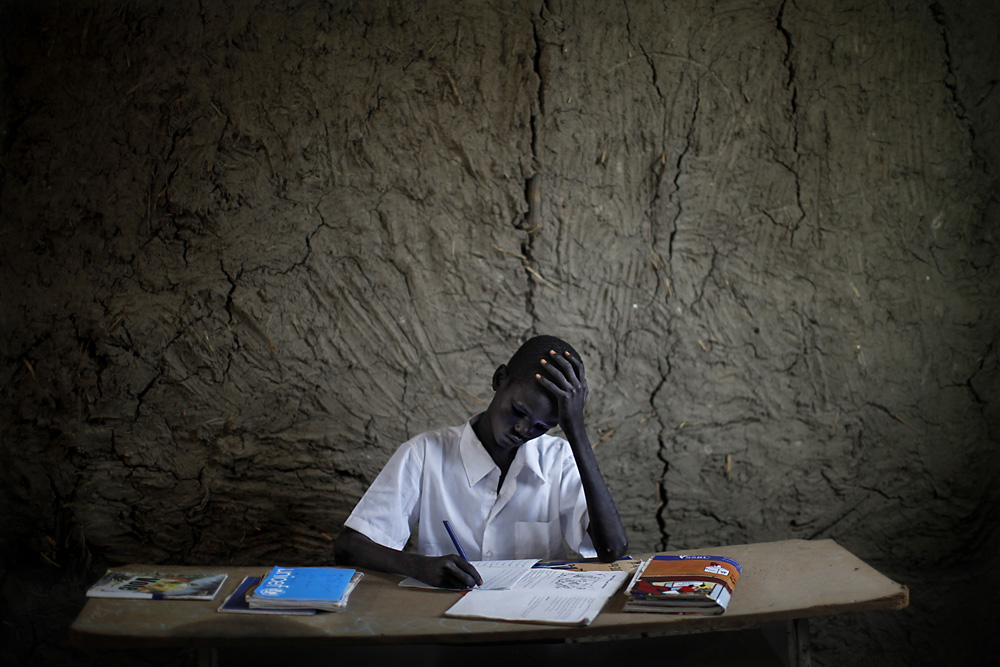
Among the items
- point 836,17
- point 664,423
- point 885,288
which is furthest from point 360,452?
point 836,17

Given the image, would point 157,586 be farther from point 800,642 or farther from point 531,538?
point 800,642

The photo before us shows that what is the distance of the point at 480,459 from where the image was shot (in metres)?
2.18

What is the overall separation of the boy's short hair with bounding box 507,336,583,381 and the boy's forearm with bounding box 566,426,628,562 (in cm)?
22

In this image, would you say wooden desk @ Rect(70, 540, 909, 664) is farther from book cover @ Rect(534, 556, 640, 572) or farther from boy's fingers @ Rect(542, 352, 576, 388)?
boy's fingers @ Rect(542, 352, 576, 388)

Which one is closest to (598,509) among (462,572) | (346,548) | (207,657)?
(462,572)

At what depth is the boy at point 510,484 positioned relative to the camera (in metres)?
2.08

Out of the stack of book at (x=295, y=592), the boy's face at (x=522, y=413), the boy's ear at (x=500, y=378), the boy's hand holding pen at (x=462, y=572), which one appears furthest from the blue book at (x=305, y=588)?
the boy's ear at (x=500, y=378)

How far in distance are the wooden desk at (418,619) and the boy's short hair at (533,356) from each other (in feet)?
2.25

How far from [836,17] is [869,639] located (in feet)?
8.55

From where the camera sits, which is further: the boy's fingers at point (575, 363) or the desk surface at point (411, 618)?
the boy's fingers at point (575, 363)

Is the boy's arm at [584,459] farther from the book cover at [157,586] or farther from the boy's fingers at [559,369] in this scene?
the book cover at [157,586]

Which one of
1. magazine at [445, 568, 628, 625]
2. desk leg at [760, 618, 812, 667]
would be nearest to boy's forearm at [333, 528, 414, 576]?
magazine at [445, 568, 628, 625]

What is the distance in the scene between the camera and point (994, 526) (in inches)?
113

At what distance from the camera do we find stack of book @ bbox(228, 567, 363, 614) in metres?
1.67
